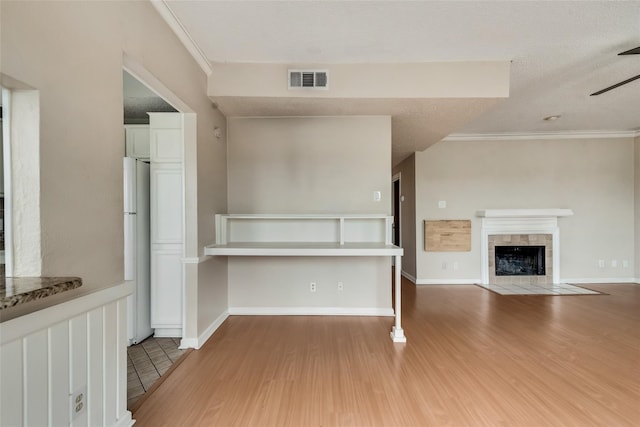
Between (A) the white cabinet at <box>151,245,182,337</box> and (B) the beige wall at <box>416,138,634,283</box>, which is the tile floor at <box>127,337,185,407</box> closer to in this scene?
(A) the white cabinet at <box>151,245,182,337</box>

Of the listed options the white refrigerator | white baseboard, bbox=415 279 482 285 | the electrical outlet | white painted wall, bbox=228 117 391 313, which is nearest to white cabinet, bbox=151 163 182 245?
the white refrigerator

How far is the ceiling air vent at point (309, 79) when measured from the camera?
2.48 metres

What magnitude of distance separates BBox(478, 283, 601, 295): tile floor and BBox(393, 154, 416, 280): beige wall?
1.20 metres

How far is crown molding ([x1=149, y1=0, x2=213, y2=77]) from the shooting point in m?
1.77

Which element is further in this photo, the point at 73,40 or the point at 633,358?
the point at 633,358

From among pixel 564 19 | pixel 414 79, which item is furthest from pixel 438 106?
pixel 564 19

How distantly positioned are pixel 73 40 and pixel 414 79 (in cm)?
237

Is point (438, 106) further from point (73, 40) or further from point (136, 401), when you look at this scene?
point (136, 401)

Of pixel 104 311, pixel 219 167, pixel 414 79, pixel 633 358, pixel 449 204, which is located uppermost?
pixel 414 79

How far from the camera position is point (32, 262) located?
3.34ft

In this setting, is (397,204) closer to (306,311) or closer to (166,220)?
(306,311)

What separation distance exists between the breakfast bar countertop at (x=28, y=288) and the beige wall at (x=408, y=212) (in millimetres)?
4565

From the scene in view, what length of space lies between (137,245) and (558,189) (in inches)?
241

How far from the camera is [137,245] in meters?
2.51
